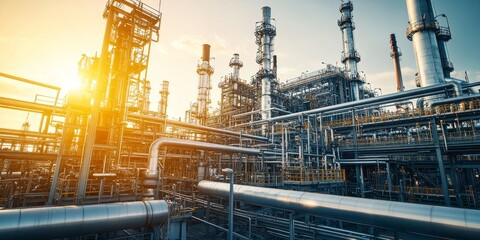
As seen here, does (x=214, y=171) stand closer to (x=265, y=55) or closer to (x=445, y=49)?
(x=265, y=55)

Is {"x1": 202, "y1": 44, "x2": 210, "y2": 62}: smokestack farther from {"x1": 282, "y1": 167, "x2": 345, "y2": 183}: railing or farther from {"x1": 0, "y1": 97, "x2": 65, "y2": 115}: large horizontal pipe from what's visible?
{"x1": 282, "y1": 167, "x2": 345, "y2": 183}: railing

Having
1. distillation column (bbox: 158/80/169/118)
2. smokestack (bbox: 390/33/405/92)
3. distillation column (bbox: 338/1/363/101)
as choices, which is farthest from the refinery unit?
distillation column (bbox: 158/80/169/118)

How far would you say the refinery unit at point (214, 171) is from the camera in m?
7.23

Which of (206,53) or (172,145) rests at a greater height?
(206,53)

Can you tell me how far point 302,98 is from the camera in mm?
36719

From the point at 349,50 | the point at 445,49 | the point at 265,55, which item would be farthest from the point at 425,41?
the point at 265,55

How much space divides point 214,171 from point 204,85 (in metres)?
17.9

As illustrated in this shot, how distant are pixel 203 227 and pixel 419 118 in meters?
20.5

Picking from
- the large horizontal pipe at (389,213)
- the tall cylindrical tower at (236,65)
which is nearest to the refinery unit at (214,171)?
the large horizontal pipe at (389,213)

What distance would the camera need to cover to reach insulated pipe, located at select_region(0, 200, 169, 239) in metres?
6.27

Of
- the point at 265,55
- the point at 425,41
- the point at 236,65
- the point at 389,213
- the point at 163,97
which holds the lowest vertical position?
the point at 389,213

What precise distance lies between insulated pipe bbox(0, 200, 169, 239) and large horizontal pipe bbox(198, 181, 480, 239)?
5.22 metres

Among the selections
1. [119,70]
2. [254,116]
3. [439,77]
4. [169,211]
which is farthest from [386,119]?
[119,70]

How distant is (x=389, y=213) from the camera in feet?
21.1
